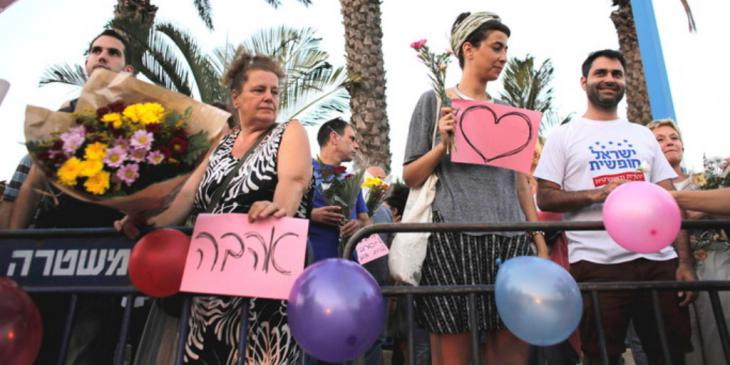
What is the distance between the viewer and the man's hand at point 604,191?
2578mm

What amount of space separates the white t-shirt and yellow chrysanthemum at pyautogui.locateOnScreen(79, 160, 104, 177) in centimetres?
221

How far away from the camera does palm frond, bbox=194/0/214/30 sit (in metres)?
12.9

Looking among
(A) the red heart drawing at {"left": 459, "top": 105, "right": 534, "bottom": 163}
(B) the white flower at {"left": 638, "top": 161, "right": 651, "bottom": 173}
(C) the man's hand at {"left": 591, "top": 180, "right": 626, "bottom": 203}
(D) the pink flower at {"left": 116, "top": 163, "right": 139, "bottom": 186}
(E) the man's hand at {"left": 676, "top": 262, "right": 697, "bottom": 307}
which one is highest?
(A) the red heart drawing at {"left": 459, "top": 105, "right": 534, "bottom": 163}

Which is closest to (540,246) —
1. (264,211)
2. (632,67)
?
(264,211)

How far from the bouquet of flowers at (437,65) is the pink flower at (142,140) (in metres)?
1.27

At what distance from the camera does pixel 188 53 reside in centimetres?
989

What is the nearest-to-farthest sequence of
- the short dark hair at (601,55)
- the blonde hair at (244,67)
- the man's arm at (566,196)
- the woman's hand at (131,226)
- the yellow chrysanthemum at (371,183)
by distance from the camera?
the woman's hand at (131,226), the blonde hair at (244,67), the man's arm at (566,196), the short dark hair at (601,55), the yellow chrysanthemum at (371,183)

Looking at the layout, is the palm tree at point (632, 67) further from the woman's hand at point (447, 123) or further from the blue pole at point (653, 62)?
the woman's hand at point (447, 123)

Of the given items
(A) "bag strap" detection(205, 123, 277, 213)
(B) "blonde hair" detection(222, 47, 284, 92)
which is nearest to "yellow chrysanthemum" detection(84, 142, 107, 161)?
(A) "bag strap" detection(205, 123, 277, 213)

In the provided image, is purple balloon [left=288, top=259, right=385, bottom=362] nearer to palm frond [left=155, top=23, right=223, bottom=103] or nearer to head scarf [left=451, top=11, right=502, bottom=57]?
head scarf [left=451, top=11, right=502, bottom=57]

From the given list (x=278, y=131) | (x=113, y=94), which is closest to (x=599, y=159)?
(x=278, y=131)

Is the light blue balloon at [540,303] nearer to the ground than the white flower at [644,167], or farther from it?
nearer to the ground

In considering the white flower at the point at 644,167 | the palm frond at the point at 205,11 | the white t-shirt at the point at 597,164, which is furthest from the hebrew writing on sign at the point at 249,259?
the palm frond at the point at 205,11

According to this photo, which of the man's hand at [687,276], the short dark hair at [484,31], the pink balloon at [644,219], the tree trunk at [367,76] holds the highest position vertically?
the tree trunk at [367,76]
